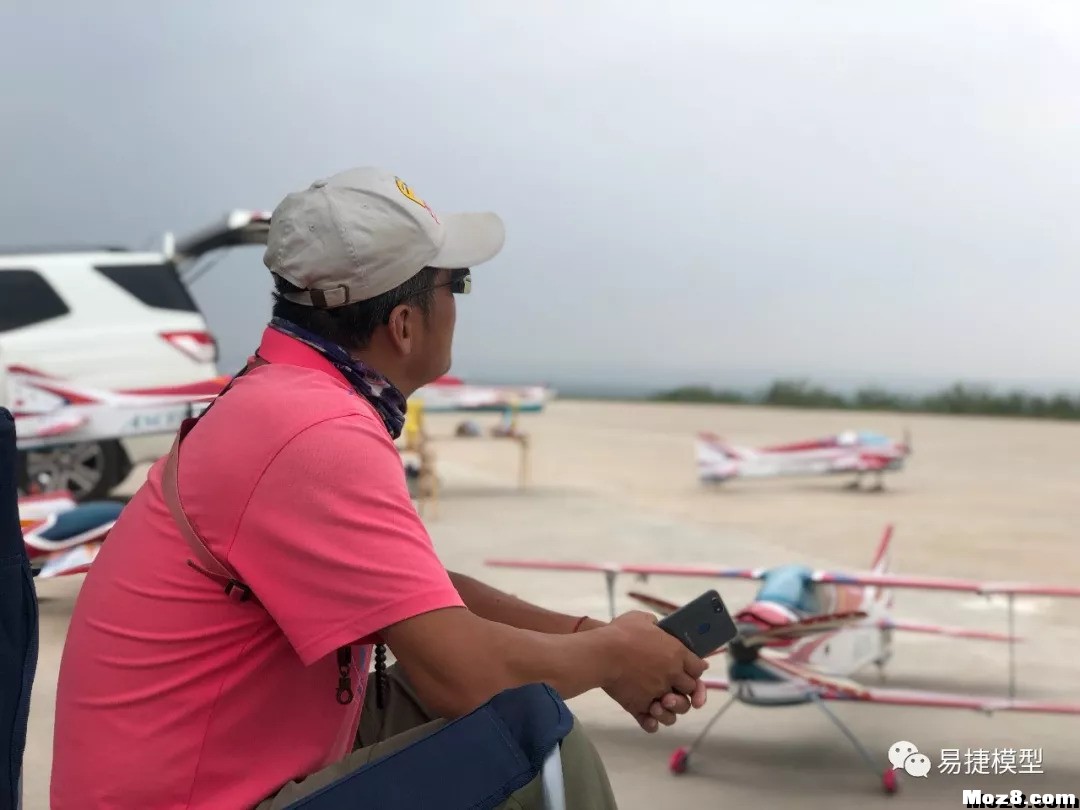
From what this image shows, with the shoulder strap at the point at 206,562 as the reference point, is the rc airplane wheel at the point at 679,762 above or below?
below

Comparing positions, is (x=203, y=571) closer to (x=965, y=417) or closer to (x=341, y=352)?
(x=341, y=352)

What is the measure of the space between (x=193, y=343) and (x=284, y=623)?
8286 millimetres

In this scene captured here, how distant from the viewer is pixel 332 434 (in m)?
1.62

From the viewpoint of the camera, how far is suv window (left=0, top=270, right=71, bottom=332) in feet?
29.7

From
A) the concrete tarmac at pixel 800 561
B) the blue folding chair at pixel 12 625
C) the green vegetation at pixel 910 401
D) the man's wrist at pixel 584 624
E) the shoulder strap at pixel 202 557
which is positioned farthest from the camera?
the green vegetation at pixel 910 401

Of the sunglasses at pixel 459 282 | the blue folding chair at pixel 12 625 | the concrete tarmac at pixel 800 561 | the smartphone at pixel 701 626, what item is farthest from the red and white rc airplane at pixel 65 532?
the smartphone at pixel 701 626

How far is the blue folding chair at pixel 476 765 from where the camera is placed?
154 centimetres

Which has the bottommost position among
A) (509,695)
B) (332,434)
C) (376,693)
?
(376,693)

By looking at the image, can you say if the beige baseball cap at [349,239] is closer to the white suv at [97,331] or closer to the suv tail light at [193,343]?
the white suv at [97,331]

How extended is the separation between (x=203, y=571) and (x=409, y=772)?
0.41 m

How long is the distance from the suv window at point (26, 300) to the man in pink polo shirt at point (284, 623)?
806 cm

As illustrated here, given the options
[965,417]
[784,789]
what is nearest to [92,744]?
[784,789]

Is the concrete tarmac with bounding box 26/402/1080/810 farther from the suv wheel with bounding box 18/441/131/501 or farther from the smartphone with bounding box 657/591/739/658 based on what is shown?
the suv wheel with bounding box 18/441/131/501

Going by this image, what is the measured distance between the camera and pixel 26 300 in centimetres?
917
